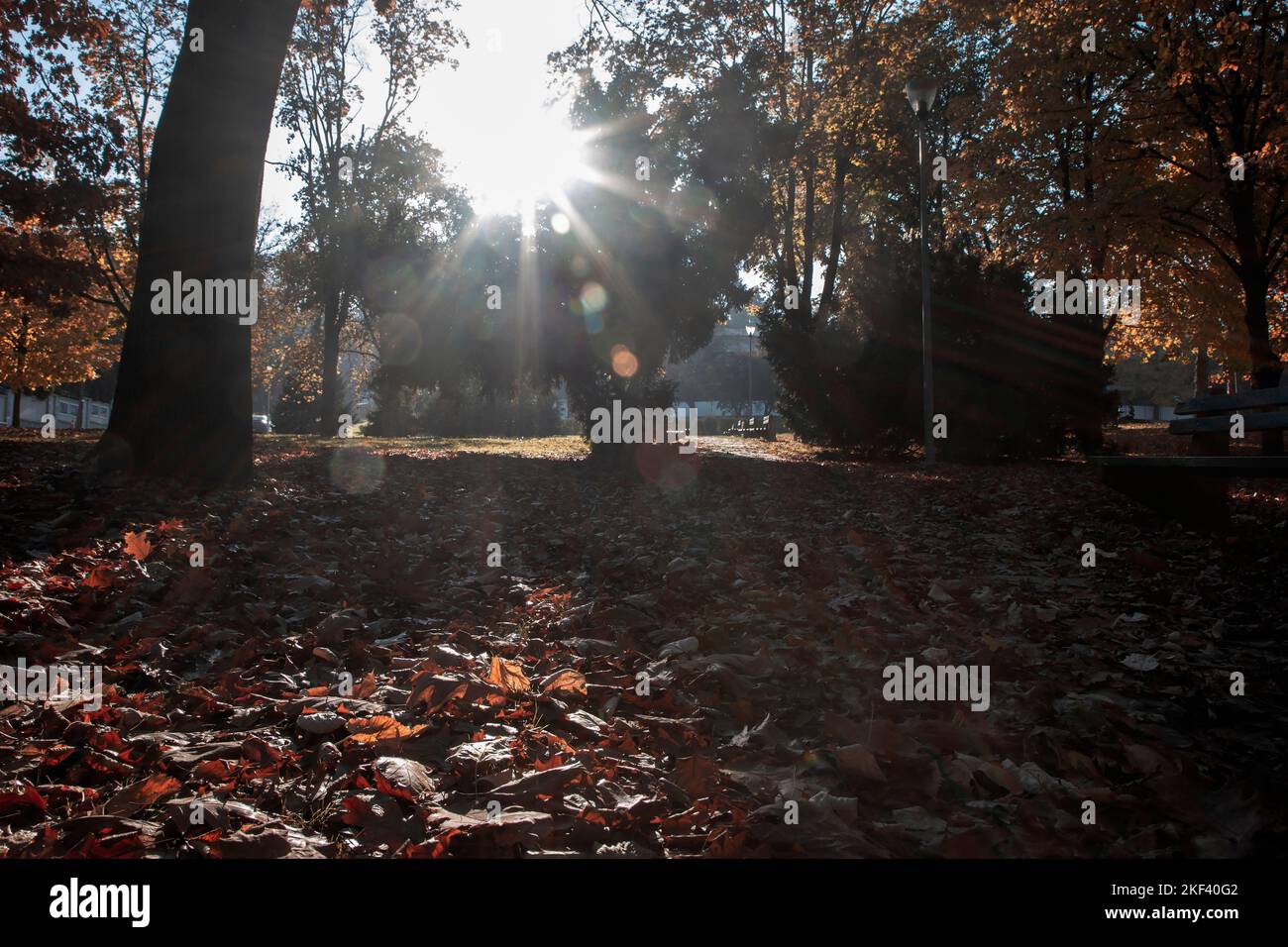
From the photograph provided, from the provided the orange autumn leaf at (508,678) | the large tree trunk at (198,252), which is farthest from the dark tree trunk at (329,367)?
the orange autumn leaf at (508,678)

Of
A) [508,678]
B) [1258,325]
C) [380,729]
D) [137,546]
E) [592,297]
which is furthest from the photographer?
[592,297]

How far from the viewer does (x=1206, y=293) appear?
18.5 meters

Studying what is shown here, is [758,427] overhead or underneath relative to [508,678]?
overhead

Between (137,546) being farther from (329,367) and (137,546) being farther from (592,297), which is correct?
(329,367)

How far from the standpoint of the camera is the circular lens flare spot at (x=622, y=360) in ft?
57.0

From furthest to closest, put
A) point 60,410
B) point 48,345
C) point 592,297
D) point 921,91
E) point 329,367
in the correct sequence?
point 60,410, point 329,367, point 48,345, point 592,297, point 921,91

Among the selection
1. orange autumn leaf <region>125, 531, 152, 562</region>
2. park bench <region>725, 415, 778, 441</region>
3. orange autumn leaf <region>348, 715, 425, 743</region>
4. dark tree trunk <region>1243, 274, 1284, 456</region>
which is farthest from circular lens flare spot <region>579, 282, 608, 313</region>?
park bench <region>725, 415, 778, 441</region>

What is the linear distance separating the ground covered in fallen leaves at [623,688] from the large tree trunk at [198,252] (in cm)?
101

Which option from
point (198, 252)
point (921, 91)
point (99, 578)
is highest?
point (921, 91)

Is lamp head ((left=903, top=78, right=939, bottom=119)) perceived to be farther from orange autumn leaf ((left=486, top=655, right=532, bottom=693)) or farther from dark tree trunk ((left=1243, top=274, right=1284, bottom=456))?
orange autumn leaf ((left=486, top=655, right=532, bottom=693))

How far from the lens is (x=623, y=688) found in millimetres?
3322

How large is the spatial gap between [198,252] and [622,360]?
10595 mm

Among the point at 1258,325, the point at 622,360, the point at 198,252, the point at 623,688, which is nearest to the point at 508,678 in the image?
the point at 623,688
